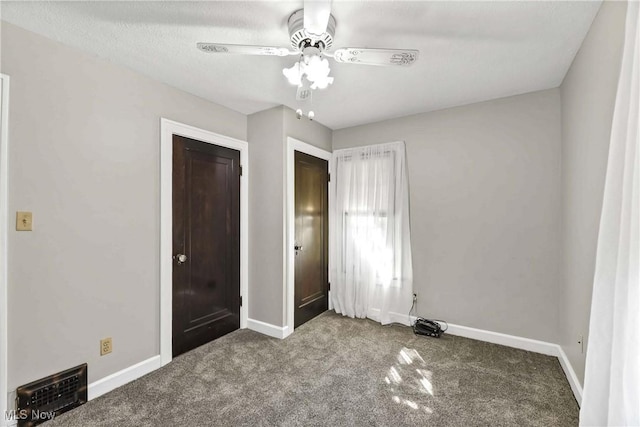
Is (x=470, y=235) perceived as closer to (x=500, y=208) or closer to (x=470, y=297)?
(x=500, y=208)

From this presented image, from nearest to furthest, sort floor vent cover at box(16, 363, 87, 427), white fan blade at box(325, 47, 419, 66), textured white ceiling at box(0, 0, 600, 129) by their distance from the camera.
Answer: white fan blade at box(325, 47, 419, 66), textured white ceiling at box(0, 0, 600, 129), floor vent cover at box(16, 363, 87, 427)

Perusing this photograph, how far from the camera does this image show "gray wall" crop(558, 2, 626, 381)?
4.98 ft

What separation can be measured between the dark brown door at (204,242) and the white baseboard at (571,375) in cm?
297

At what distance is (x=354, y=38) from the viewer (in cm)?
184

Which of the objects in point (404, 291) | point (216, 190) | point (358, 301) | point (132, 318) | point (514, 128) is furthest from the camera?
point (358, 301)

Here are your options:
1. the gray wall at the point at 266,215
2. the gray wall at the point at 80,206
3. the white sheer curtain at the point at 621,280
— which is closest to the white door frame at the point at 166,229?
the gray wall at the point at 80,206

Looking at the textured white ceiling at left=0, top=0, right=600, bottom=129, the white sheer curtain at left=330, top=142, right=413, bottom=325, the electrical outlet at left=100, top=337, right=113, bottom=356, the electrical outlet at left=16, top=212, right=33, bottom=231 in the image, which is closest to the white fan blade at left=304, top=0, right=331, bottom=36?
the textured white ceiling at left=0, top=0, right=600, bottom=129

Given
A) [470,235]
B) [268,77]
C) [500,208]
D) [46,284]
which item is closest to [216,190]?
[268,77]

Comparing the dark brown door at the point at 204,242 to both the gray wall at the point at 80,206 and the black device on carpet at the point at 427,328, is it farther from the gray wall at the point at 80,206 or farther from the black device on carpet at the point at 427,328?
the black device on carpet at the point at 427,328

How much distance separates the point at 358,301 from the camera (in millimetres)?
3555

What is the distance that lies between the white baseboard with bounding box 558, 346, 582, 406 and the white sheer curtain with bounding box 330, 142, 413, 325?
1.35m

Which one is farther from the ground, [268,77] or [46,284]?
[268,77]

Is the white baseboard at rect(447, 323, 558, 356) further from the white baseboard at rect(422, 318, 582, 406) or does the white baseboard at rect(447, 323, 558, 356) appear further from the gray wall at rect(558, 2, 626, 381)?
the gray wall at rect(558, 2, 626, 381)

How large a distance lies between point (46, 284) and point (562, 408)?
3.48 meters
